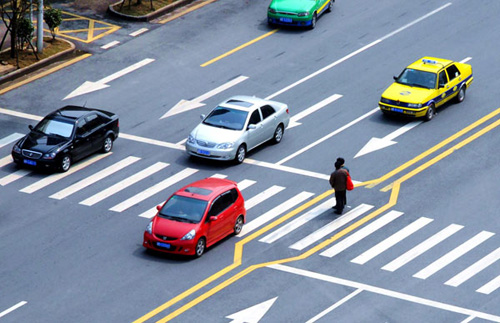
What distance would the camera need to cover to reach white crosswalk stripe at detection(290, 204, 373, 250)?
32.5 m

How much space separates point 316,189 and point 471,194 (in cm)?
485

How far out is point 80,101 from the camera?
42.2m

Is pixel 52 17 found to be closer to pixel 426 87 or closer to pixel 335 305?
pixel 426 87

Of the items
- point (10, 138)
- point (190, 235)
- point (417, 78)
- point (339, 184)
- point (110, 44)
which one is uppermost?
point (417, 78)

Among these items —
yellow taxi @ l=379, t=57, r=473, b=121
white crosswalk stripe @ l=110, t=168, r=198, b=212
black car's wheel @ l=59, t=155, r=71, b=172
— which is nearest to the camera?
white crosswalk stripe @ l=110, t=168, r=198, b=212

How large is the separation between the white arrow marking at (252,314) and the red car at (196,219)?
10.2 feet

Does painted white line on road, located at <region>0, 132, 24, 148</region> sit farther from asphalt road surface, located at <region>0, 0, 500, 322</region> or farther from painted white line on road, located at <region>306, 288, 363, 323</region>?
painted white line on road, located at <region>306, 288, 363, 323</region>

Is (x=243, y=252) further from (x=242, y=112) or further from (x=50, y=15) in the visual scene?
(x=50, y=15)

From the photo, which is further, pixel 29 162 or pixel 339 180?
pixel 29 162

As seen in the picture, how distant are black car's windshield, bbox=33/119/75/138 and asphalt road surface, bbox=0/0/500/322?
129 cm

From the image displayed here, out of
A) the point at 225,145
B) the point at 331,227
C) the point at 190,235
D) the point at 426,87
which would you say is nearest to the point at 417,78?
the point at 426,87

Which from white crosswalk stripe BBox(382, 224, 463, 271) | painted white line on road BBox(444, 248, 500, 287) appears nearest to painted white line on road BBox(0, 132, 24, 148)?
white crosswalk stripe BBox(382, 224, 463, 271)

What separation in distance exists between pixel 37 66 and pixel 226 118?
395 inches

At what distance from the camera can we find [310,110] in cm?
4197
